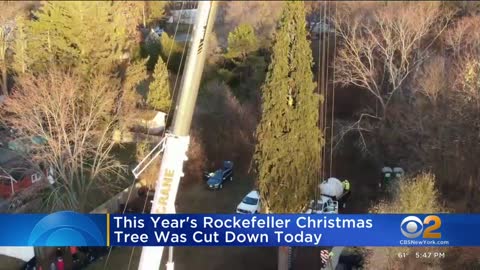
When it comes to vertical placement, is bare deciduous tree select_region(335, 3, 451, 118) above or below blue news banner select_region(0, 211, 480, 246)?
above

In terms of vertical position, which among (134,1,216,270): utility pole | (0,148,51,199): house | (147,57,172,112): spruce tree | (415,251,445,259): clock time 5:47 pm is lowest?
(415,251,445,259): clock time 5:47 pm

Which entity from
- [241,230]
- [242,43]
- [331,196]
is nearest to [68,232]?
[241,230]

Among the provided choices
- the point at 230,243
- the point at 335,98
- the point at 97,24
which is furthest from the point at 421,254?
the point at 97,24

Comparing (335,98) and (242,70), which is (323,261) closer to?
(335,98)

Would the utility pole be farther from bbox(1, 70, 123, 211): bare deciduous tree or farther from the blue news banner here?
bbox(1, 70, 123, 211): bare deciduous tree

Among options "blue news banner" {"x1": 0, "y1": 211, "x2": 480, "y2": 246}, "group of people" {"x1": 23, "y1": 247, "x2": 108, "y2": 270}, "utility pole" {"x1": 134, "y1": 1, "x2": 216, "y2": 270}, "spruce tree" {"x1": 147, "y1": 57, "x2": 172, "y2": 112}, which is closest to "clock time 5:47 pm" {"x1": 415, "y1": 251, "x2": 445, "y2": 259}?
"blue news banner" {"x1": 0, "y1": 211, "x2": 480, "y2": 246}

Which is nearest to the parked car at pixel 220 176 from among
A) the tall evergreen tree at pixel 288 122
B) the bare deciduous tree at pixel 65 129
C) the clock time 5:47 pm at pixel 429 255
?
the bare deciduous tree at pixel 65 129

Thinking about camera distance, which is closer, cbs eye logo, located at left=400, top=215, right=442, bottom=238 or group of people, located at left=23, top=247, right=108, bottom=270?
cbs eye logo, located at left=400, top=215, right=442, bottom=238

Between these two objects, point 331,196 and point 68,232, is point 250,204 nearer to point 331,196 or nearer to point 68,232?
point 331,196

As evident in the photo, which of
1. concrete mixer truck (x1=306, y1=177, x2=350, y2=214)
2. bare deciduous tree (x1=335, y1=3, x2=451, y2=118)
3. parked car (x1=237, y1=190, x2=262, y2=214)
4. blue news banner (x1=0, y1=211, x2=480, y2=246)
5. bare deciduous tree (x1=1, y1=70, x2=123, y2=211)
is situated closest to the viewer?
blue news banner (x1=0, y1=211, x2=480, y2=246)
